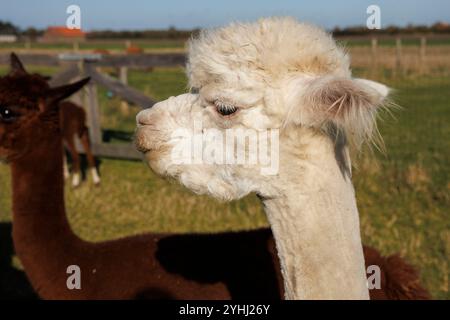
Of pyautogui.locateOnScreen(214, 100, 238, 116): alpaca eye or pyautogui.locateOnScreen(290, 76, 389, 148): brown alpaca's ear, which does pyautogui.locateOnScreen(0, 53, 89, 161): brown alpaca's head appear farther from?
pyautogui.locateOnScreen(290, 76, 389, 148): brown alpaca's ear

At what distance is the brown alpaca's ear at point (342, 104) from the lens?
1601mm

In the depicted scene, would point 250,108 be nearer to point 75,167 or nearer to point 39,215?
point 39,215

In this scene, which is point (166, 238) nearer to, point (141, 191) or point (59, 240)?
point (59, 240)

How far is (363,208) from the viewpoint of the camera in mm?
6207

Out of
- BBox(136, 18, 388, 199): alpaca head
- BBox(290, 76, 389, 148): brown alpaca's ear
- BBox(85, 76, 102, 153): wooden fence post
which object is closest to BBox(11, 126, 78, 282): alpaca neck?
BBox(136, 18, 388, 199): alpaca head

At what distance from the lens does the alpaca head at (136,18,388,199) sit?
1805mm

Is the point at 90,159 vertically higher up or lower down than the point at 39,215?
lower down

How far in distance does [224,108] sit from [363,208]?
15.1 ft

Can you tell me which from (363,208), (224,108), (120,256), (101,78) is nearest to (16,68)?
(120,256)

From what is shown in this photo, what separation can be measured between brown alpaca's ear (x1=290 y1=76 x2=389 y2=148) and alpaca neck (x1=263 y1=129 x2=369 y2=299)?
14cm

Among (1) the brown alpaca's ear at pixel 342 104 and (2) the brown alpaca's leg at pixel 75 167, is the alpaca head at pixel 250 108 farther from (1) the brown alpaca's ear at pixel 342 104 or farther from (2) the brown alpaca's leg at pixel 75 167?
(2) the brown alpaca's leg at pixel 75 167

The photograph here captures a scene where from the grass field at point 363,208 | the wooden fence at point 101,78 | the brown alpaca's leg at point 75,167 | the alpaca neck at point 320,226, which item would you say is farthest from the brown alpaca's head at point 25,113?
the wooden fence at point 101,78

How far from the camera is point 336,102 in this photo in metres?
1.64
